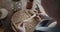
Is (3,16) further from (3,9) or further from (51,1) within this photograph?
(51,1)

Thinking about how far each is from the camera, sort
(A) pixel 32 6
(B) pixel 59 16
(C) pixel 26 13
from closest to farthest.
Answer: (B) pixel 59 16 < (C) pixel 26 13 < (A) pixel 32 6

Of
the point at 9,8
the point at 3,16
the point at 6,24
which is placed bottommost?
the point at 6,24

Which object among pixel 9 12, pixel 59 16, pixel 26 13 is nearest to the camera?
pixel 59 16

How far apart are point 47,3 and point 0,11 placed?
124cm

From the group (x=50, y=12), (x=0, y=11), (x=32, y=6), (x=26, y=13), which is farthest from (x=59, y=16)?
(x=0, y=11)

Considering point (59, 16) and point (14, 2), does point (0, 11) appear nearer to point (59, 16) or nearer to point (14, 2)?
point (14, 2)

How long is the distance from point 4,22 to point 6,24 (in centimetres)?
4

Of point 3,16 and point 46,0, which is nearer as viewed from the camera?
point 46,0

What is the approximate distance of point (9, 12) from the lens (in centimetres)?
171

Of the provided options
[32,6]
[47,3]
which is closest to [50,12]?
[47,3]

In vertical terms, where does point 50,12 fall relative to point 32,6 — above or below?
below

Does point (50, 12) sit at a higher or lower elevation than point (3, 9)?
lower

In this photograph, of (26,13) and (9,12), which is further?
(9,12)

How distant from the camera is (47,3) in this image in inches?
17.8
